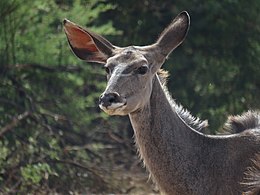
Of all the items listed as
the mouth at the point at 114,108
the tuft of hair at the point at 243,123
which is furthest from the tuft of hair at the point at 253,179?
the mouth at the point at 114,108

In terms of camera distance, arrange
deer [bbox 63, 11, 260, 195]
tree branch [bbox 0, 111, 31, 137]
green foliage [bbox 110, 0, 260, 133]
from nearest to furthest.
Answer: deer [bbox 63, 11, 260, 195]
tree branch [bbox 0, 111, 31, 137]
green foliage [bbox 110, 0, 260, 133]

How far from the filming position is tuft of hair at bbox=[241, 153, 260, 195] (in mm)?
6155

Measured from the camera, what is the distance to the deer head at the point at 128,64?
6473mm

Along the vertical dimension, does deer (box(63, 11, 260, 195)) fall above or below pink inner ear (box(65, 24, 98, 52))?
below

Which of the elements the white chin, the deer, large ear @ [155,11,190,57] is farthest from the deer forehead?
the white chin

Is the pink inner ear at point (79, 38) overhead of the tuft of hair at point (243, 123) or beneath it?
overhead

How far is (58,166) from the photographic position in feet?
35.2

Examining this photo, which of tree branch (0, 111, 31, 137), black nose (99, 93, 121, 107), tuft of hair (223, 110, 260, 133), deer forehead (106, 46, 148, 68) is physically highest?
deer forehead (106, 46, 148, 68)

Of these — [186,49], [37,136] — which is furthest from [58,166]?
[186,49]

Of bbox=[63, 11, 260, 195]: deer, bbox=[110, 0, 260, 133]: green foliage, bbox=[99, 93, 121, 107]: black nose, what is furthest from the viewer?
bbox=[110, 0, 260, 133]: green foliage

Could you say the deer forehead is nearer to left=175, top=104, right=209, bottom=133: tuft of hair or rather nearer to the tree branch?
left=175, top=104, right=209, bottom=133: tuft of hair

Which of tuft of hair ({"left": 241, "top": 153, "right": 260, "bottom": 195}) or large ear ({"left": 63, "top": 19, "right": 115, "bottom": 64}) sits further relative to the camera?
large ear ({"left": 63, "top": 19, "right": 115, "bottom": 64})

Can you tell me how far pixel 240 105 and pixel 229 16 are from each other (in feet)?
4.10

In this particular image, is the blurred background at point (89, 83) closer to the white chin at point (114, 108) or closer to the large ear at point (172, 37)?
the large ear at point (172, 37)
